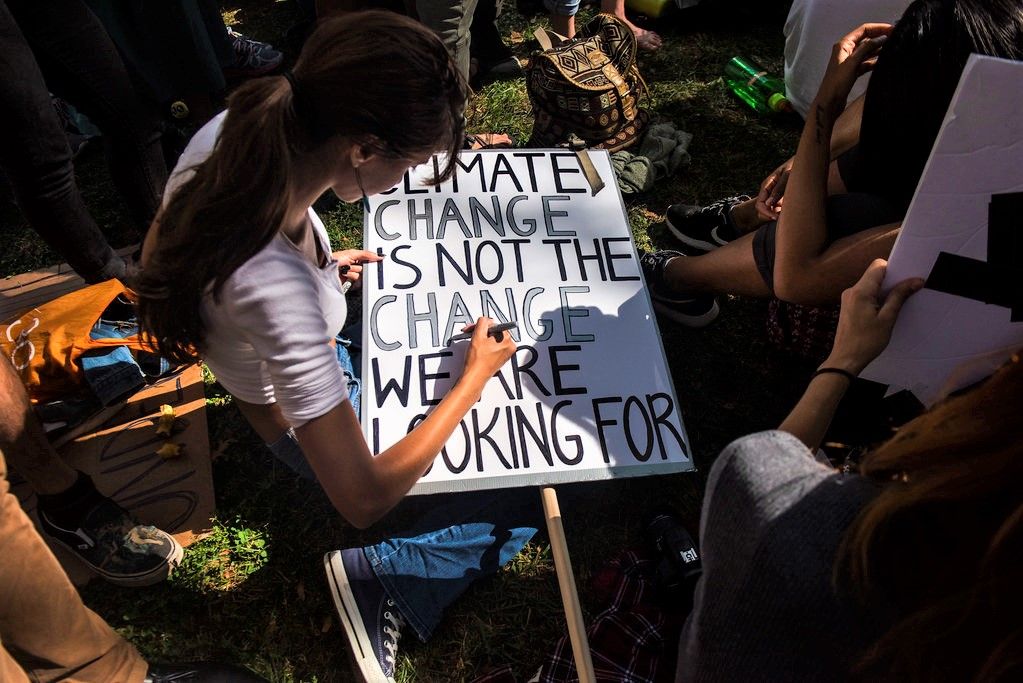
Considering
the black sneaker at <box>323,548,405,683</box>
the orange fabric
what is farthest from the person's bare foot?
the black sneaker at <box>323,548,405,683</box>

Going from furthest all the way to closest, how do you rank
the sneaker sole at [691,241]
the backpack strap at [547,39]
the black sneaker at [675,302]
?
the backpack strap at [547,39] → the sneaker sole at [691,241] → the black sneaker at [675,302]

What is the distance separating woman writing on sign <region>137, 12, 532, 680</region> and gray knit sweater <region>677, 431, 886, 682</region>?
2.26 feet

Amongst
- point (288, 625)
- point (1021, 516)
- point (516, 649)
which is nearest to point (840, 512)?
point (1021, 516)

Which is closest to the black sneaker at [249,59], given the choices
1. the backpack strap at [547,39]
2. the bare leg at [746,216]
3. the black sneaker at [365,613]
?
the backpack strap at [547,39]

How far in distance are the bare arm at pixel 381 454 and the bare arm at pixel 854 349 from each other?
26.8 inches

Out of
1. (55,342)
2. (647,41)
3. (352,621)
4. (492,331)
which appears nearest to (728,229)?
(492,331)

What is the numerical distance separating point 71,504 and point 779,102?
3.14 metres

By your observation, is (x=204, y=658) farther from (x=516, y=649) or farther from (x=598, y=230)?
(x=598, y=230)

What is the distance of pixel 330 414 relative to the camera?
4.13 ft

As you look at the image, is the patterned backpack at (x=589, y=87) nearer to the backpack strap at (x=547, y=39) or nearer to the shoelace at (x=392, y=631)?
the backpack strap at (x=547, y=39)

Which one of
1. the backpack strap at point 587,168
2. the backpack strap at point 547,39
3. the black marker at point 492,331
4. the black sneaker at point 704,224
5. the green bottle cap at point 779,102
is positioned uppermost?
the backpack strap at point 547,39

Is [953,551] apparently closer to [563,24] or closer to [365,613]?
[365,613]

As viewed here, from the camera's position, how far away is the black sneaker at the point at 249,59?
336 cm

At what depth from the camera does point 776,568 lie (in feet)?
2.74
